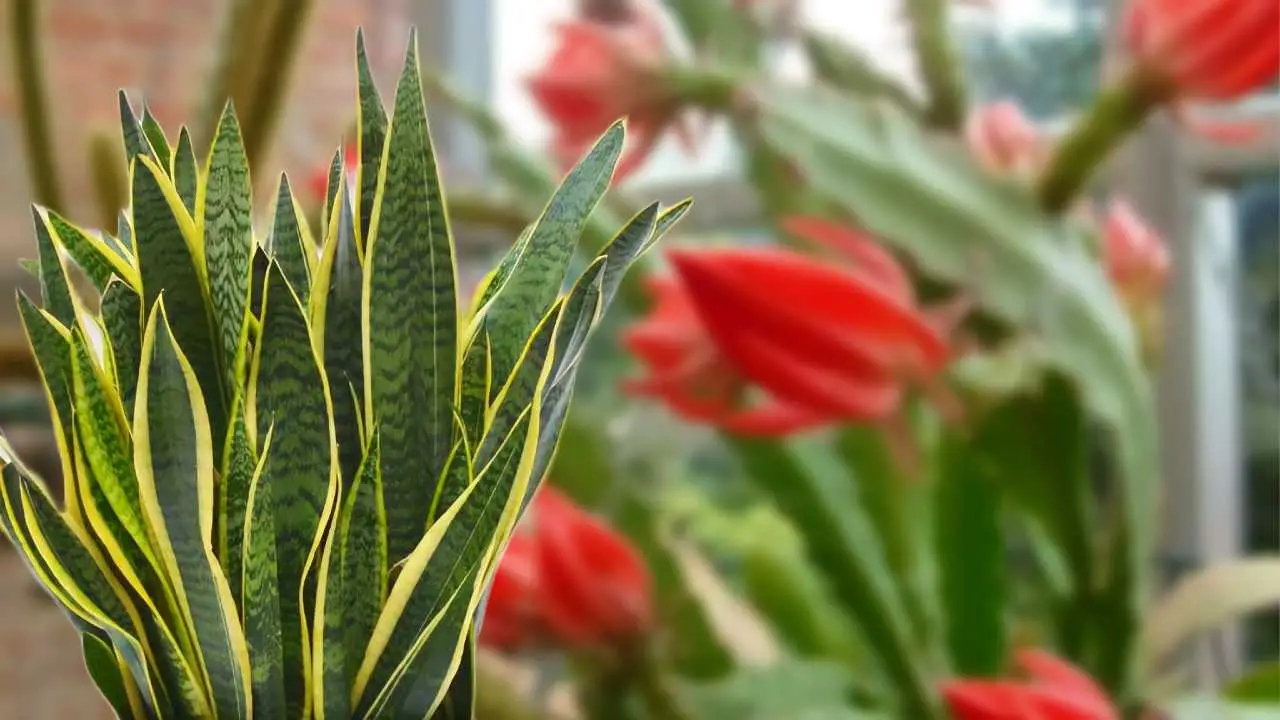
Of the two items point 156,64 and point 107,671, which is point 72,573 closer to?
point 107,671

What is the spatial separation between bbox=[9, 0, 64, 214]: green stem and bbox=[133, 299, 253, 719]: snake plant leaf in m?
0.42

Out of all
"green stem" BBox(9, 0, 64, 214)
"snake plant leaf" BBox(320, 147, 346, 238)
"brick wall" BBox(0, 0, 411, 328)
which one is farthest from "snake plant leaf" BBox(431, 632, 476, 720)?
"brick wall" BBox(0, 0, 411, 328)

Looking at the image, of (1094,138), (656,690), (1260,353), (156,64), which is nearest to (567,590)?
(656,690)

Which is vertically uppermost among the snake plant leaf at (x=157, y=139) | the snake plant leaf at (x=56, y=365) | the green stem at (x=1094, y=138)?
the green stem at (x=1094, y=138)

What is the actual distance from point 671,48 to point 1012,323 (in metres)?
0.21

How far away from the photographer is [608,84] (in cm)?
53

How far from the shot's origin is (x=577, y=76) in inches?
21.2

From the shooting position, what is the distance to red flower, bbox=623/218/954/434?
0.41m

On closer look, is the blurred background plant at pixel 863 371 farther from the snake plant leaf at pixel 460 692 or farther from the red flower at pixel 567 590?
the snake plant leaf at pixel 460 692

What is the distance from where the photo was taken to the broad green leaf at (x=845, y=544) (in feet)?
1.68

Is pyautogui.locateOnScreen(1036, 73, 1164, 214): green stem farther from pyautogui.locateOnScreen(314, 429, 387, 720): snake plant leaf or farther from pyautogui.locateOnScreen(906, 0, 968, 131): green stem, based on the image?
pyautogui.locateOnScreen(314, 429, 387, 720): snake plant leaf

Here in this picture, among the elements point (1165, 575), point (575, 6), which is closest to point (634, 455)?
point (1165, 575)

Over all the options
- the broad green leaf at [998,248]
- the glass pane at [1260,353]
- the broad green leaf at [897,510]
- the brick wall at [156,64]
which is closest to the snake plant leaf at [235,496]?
the broad green leaf at [998,248]

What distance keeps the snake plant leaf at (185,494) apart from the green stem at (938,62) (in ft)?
1.25
